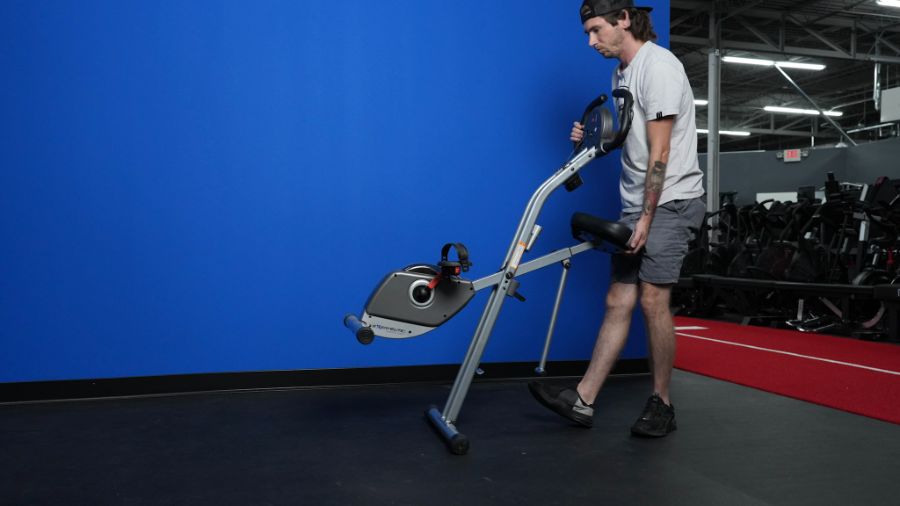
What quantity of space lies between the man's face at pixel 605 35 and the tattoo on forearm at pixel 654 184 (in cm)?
50

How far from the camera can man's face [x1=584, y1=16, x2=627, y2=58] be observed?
2375 mm

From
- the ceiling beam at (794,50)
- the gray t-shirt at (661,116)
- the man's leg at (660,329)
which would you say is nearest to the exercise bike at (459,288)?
the gray t-shirt at (661,116)

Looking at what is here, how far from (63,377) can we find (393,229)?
162 cm

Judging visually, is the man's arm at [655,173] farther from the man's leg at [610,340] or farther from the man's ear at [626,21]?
the man's ear at [626,21]

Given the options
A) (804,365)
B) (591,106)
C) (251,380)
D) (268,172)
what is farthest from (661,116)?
(804,365)

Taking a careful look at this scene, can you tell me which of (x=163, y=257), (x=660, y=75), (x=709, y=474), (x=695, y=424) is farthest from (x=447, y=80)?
(x=709, y=474)

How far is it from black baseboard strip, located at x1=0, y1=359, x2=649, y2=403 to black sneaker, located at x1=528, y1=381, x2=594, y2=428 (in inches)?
35.5

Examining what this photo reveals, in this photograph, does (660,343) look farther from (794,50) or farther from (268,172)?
(794,50)

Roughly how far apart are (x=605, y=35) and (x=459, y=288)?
1.10 meters

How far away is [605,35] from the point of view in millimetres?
2393

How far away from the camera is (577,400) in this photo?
7.84ft

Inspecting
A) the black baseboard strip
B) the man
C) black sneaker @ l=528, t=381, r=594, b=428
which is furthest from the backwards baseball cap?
the black baseboard strip

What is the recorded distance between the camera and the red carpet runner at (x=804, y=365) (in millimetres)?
2879

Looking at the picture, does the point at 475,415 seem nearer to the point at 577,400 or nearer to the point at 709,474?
the point at 577,400
